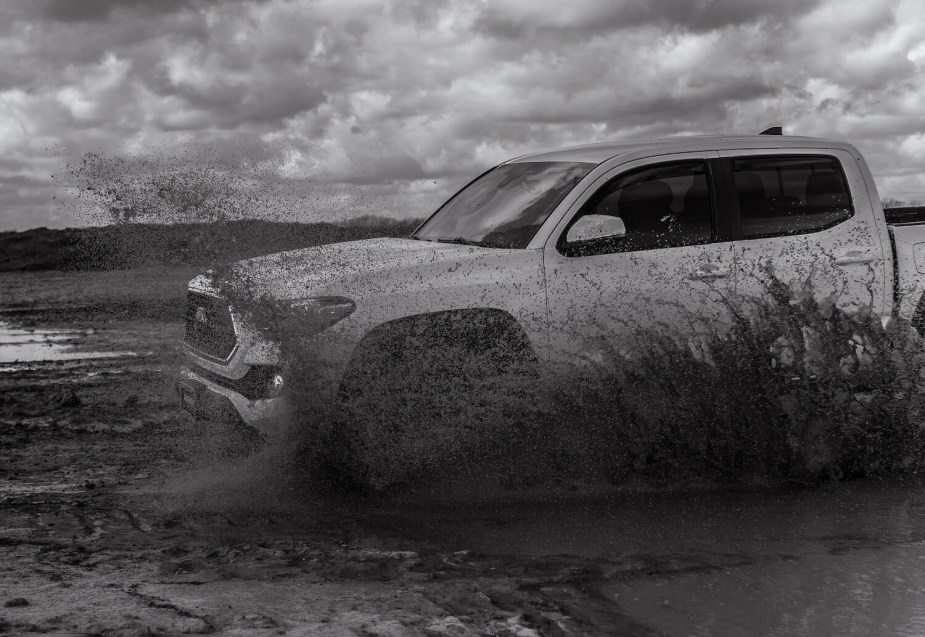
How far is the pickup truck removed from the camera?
5.58m

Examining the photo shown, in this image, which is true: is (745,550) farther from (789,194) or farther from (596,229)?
(789,194)

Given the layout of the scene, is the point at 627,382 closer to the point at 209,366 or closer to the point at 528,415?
the point at 528,415

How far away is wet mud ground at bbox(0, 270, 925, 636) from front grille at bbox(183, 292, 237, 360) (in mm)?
580

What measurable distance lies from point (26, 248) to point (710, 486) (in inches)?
1476

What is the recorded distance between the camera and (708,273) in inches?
250

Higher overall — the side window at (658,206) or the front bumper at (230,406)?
the side window at (658,206)

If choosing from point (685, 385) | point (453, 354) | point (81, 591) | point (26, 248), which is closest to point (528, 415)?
point (453, 354)

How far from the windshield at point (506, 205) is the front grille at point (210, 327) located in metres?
1.56

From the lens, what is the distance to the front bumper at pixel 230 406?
5594 millimetres

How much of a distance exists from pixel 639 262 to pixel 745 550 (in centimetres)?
209

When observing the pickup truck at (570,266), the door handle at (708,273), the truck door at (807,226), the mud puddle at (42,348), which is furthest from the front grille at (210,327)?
the mud puddle at (42,348)

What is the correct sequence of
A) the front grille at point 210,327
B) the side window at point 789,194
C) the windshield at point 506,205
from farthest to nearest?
the side window at point 789,194, the windshield at point 506,205, the front grille at point 210,327

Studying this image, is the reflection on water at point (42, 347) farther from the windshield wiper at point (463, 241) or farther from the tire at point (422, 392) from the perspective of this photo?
the tire at point (422, 392)

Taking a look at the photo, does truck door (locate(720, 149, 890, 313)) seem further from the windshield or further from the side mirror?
the windshield
